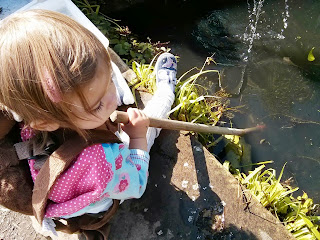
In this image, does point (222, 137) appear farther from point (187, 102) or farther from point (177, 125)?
point (177, 125)

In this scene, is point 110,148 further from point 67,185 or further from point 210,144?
point 210,144

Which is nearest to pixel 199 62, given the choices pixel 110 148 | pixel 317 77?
pixel 317 77

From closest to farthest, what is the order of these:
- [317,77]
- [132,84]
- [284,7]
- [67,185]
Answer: [67,185], [132,84], [317,77], [284,7]

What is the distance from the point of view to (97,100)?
125 cm

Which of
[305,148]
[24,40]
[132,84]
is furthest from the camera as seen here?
[305,148]

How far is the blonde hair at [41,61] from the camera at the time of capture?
3.54 ft

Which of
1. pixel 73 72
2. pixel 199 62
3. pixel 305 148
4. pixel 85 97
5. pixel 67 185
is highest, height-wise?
pixel 73 72

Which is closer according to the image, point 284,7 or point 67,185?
point 67,185

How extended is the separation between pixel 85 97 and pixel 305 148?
7.91 feet

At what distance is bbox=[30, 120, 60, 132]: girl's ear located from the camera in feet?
4.05

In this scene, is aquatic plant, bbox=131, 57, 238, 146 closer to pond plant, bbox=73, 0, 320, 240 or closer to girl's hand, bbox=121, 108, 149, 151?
pond plant, bbox=73, 0, 320, 240

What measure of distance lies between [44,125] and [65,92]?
216 mm

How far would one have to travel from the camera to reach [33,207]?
1.38 m

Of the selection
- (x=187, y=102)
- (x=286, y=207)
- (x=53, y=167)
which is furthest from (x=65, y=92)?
(x=286, y=207)
